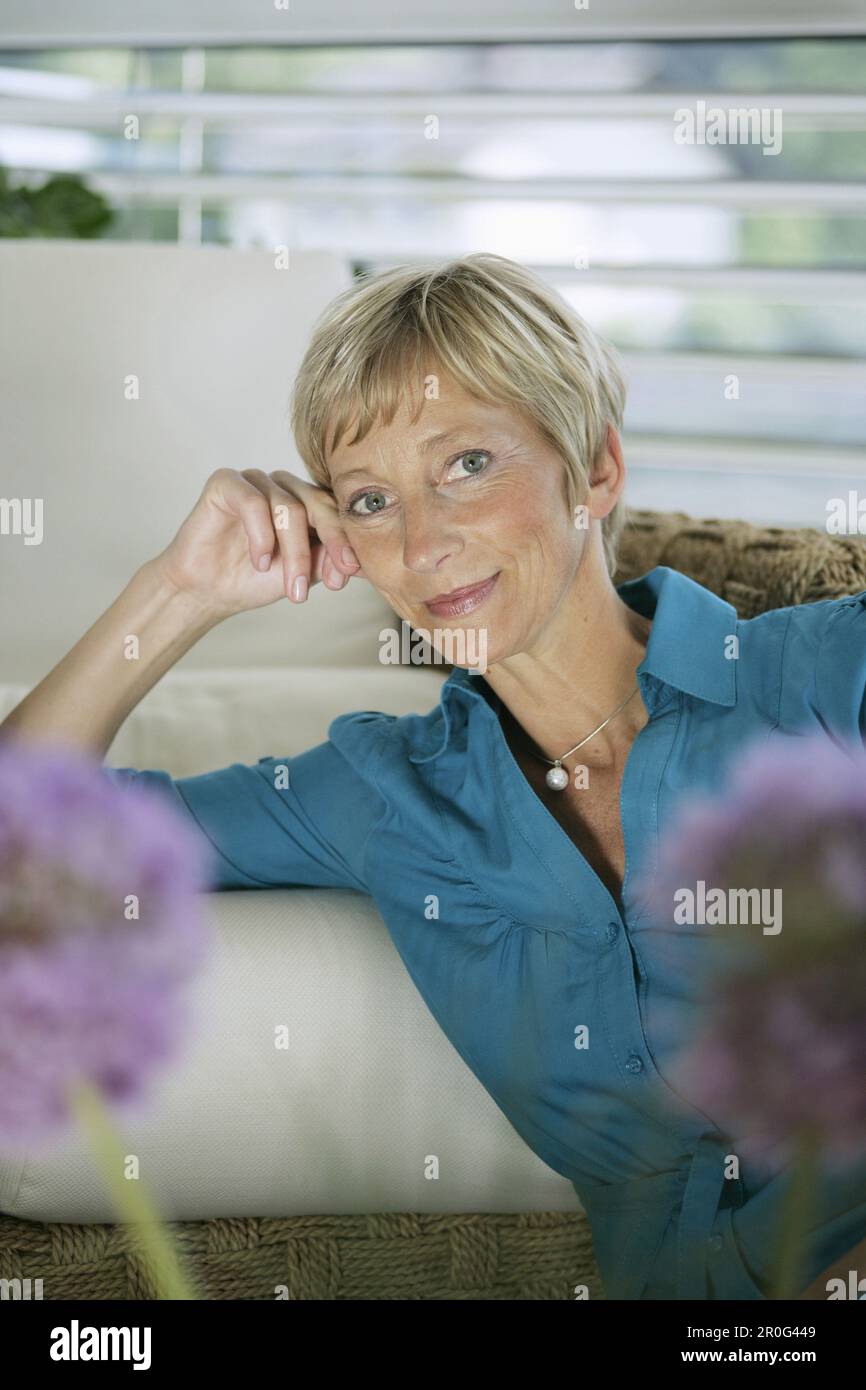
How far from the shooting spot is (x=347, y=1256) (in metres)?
0.94

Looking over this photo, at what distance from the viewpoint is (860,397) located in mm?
2260

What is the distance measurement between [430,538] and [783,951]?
350 millimetres

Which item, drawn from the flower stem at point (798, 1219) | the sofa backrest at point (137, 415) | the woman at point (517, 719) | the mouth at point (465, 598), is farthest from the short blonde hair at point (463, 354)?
the sofa backrest at point (137, 415)

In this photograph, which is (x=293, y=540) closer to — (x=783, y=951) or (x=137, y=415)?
(x=783, y=951)

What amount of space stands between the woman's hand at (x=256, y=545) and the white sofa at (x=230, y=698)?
23 cm

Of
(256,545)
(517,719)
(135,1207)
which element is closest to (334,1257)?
(135,1207)

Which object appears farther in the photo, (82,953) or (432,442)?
(432,442)

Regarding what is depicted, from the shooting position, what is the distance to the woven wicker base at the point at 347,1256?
3.08 ft

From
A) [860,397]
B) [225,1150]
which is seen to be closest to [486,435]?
[225,1150]

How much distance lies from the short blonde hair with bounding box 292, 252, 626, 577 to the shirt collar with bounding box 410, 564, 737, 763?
11 centimetres

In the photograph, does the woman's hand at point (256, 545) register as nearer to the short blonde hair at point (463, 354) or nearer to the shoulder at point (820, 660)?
the short blonde hair at point (463, 354)

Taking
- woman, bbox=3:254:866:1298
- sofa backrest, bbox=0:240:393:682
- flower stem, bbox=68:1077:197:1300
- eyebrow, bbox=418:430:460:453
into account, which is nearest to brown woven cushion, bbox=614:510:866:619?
woman, bbox=3:254:866:1298

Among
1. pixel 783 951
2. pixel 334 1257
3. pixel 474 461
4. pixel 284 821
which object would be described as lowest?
pixel 334 1257
